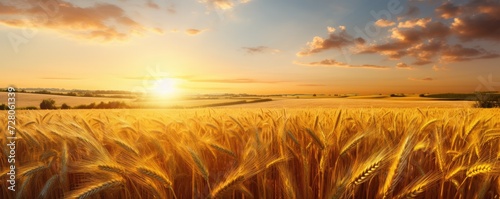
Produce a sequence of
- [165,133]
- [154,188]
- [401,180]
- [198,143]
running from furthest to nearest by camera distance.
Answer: [165,133] → [198,143] → [401,180] → [154,188]

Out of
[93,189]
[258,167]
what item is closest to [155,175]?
[93,189]

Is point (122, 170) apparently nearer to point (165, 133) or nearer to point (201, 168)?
point (201, 168)

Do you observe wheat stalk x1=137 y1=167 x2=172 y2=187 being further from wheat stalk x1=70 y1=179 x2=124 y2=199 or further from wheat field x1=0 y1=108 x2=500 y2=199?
wheat stalk x1=70 y1=179 x2=124 y2=199

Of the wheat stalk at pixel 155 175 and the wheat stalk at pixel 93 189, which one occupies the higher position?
the wheat stalk at pixel 155 175

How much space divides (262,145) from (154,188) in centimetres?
67

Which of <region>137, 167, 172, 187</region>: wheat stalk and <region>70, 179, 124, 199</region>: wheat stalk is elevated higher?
<region>137, 167, 172, 187</region>: wheat stalk

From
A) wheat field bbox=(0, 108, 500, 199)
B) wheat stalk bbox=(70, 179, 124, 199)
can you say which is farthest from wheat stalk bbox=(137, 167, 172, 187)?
wheat stalk bbox=(70, 179, 124, 199)

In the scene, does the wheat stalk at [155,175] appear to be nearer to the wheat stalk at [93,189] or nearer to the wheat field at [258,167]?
the wheat field at [258,167]

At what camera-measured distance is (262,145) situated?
185 centimetres

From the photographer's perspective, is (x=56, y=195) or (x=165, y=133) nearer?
(x=56, y=195)

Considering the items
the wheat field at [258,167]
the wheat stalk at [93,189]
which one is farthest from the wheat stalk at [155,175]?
the wheat stalk at [93,189]

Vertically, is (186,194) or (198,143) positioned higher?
(198,143)

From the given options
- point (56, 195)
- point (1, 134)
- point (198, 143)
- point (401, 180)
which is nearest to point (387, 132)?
point (401, 180)

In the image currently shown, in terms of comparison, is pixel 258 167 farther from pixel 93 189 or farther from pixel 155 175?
pixel 93 189
